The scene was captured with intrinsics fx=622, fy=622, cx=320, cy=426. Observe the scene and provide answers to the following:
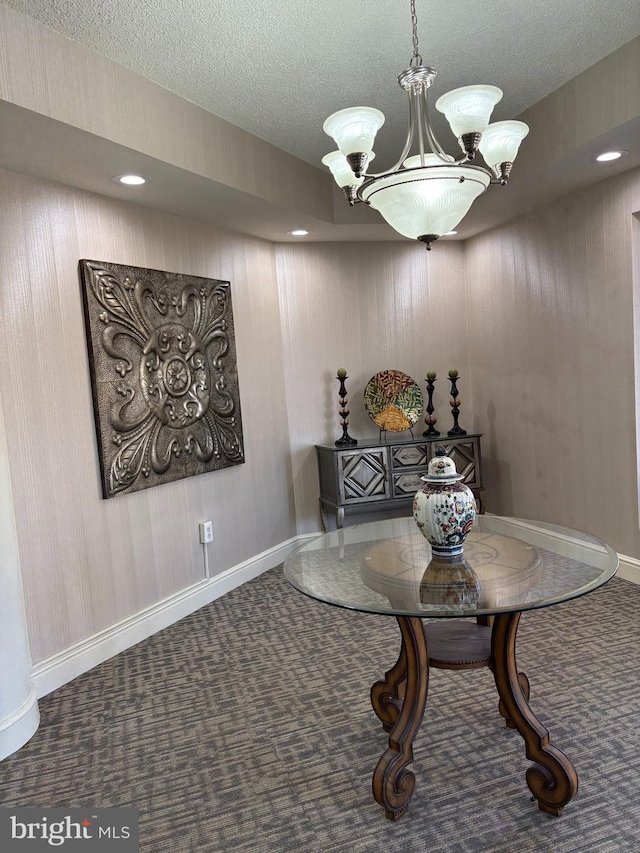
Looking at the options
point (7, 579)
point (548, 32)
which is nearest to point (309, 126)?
point (548, 32)

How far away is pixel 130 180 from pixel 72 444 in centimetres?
128

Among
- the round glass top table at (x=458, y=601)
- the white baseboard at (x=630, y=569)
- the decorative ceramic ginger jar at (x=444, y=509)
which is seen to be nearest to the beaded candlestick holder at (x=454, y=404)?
the white baseboard at (x=630, y=569)

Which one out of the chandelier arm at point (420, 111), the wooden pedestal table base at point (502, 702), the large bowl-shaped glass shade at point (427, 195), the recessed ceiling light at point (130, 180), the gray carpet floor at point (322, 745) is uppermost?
the recessed ceiling light at point (130, 180)

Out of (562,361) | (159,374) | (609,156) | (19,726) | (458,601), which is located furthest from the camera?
(562,361)

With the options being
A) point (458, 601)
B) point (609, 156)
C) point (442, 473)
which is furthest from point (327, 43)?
point (458, 601)

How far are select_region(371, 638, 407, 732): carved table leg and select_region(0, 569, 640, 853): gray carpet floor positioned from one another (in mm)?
65

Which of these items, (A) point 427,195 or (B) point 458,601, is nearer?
(B) point 458,601

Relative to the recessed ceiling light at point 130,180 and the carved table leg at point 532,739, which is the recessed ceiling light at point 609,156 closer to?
the recessed ceiling light at point 130,180

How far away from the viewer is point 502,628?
1.91 meters

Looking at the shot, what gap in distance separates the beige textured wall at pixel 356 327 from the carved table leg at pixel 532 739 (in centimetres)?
284

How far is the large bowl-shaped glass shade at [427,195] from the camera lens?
6.63ft

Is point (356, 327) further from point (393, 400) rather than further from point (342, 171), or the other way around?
point (342, 171)

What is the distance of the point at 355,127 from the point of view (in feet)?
6.49

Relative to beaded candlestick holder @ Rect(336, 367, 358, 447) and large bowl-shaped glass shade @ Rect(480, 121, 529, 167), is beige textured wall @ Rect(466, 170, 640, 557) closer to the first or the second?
beaded candlestick holder @ Rect(336, 367, 358, 447)
